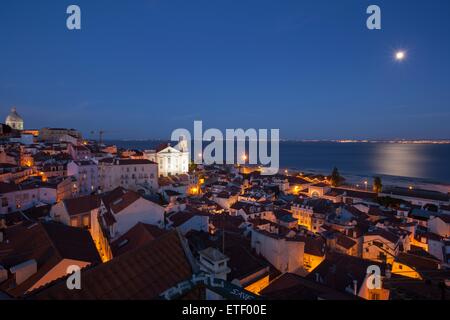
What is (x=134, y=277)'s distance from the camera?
15.2 ft

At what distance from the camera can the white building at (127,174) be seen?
30.8 metres

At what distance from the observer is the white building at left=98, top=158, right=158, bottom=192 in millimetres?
30797

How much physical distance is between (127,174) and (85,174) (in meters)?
4.50

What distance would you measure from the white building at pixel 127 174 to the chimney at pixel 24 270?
21333mm

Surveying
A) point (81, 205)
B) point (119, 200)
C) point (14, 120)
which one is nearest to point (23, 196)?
Answer: point (81, 205)

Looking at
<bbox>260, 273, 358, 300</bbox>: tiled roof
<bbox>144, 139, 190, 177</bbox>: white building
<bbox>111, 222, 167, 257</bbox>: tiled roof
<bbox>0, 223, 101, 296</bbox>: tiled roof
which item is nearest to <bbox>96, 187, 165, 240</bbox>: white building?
<bbox>111, 222, 167, 257</bbox>: tiled roof

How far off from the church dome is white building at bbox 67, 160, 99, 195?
48.0 m

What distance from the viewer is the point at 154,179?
110 feet

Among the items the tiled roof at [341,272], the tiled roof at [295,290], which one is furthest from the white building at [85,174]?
the tiled roof at [341,272]

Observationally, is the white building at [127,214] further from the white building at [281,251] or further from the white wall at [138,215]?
the white building at [281,251]

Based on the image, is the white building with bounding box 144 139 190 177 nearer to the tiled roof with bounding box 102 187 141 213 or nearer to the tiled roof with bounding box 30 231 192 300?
the tiled roof with bounding box 102 187 141 213

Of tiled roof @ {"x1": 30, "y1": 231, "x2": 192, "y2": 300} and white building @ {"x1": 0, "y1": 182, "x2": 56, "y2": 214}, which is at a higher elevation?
tiled roof @ {"x1": 30, "y1": 231, "x2": 192, "y2": 300}
